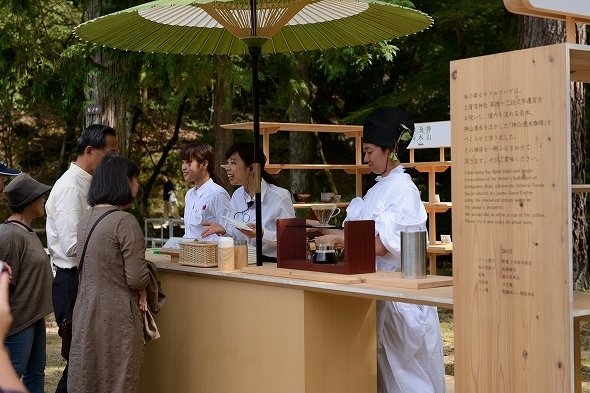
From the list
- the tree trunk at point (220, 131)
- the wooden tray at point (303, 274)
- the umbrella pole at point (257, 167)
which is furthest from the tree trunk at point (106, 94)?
the wooden tray at point (303, 274)

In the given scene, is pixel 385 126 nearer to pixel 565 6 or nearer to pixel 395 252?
pixel 395 252

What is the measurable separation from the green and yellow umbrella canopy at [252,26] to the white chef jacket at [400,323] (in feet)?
2.93

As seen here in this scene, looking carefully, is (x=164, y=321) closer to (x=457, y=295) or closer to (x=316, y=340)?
(x=316, y=340)

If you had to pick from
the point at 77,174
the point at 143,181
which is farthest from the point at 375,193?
the point at 143,181

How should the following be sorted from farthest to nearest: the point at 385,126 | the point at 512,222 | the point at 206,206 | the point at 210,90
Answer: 1. the point at 210,90
2. the point at 206,206
3. the point at 385,126
4. the point at 512,222

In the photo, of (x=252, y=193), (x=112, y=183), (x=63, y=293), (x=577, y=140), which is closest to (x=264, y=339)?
(x=112, y=183)

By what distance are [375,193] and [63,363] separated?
3862mm

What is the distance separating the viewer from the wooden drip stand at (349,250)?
3.72 meters

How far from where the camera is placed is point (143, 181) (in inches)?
677

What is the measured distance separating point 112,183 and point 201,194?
1.53 m

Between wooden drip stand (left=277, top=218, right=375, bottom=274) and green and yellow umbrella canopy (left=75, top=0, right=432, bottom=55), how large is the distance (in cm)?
95

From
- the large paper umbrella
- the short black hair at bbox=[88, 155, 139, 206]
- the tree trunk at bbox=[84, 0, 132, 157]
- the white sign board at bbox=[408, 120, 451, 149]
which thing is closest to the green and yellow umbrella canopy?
the large paper umbrella

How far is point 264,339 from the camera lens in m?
3.93

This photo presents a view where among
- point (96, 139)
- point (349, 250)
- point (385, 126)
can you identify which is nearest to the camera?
point (349, 250)
